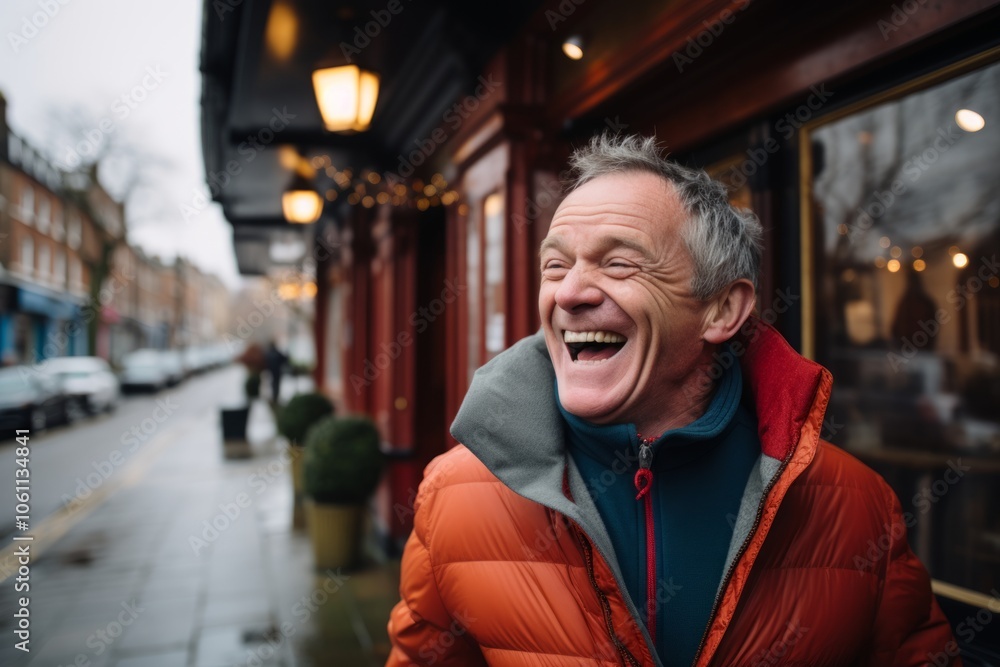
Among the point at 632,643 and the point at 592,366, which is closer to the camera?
the point at 632,643

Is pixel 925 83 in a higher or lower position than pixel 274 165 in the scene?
lower

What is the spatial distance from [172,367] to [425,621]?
33.9m

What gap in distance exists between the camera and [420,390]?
22.4ft

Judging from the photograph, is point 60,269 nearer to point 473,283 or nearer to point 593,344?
point 473,283

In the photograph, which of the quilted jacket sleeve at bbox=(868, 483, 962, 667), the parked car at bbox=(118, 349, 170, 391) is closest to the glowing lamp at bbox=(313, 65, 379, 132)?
the quilted jacket sleeve at bbox=(868, 483, 962, 667)

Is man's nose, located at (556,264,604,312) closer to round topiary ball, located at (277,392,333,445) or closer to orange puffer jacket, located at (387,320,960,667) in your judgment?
orange puffer jacket, located at (387,320,960,667)

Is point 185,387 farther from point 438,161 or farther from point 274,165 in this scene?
point 438,161

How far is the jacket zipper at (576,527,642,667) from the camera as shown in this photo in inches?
54.3

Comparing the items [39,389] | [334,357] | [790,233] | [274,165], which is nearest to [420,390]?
[274,165]

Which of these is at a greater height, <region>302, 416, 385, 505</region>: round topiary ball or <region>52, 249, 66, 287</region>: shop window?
<region>52, 249, 66, 287</region>: shop window

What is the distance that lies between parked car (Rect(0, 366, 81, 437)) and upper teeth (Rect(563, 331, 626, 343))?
15.3 meters

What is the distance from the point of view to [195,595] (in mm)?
5621

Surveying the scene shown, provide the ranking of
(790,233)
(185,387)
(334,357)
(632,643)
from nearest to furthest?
(632,643) < (790,233) < (334,357) < (185,387)

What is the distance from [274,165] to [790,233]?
288 inches
